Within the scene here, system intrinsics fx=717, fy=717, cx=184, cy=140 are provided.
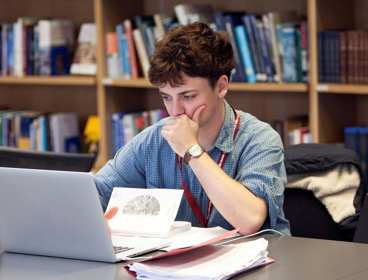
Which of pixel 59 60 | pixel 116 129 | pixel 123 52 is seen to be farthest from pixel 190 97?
pixel 59 60

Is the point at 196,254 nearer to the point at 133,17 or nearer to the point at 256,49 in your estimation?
the point at 256,49

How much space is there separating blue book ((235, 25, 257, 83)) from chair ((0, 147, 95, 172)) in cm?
144

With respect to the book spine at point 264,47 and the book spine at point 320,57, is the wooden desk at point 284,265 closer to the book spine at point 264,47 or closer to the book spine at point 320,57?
the book spine at point 320,57

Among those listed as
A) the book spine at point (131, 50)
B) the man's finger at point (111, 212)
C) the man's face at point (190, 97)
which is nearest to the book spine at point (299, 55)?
the book spine at point (131, 50)

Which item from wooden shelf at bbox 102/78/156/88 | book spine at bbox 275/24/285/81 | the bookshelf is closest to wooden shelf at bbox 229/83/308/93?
the bookshelf

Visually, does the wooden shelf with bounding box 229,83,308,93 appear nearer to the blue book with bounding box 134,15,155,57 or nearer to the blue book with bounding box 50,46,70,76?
the blue book with bounding box 134,15,155,57

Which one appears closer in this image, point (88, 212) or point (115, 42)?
point (88, 212)

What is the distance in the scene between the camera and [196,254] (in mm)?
1581

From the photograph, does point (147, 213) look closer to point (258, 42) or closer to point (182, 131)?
point (182, 131)

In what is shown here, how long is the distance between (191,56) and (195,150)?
0.87 ft

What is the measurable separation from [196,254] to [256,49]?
6.48ft

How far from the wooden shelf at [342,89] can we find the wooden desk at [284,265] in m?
1.51

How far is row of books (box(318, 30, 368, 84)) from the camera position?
10.3 feet

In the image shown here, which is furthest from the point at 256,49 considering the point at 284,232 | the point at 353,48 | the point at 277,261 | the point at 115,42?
the point at 277,261
